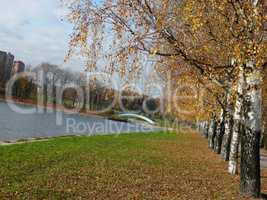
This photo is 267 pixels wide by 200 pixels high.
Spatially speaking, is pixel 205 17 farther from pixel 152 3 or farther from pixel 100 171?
pixel 100 171

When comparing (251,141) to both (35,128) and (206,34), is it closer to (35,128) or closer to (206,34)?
(206,34)

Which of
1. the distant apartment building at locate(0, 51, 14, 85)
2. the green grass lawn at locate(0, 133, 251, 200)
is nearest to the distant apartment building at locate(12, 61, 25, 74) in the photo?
the distant apartment building at locate(0, 51, 14, 85)

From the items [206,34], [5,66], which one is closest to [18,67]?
[5,66]

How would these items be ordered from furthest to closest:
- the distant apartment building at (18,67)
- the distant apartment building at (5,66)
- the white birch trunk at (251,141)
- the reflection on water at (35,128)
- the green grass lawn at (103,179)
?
1. the distant apartment building at (18,67)
2. the distant apartment building at (5,66)
3. the reflection on water at (35,128)
4. the white birch trunk at (251,141)
5. the green grass lawn at (103,179)

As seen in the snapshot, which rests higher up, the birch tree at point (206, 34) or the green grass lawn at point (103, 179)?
the birch tree at point (206, 34)

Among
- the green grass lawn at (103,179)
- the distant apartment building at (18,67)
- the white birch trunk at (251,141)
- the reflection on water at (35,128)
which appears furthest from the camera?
the distant apartment building at (18,67)

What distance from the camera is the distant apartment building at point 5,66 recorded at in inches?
4141

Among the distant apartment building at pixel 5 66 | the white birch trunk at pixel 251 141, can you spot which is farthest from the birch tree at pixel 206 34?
the distant apartment building at pixel 5 66

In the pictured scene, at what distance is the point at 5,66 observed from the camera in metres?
112

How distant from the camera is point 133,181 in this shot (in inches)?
494

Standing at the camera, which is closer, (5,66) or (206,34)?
(206,34)

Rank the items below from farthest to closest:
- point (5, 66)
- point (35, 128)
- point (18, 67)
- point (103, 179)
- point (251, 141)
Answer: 1. point (18, 67)
2. point (5, 66)
3. point (35, 128)
4. point (103, 179)
5. point (251, 141)

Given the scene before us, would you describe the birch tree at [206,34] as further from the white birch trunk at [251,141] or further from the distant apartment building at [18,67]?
the distant apartment building at [18,67]

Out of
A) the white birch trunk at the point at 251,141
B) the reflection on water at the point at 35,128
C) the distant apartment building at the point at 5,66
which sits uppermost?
the distant apartment building at the point at 5,66
